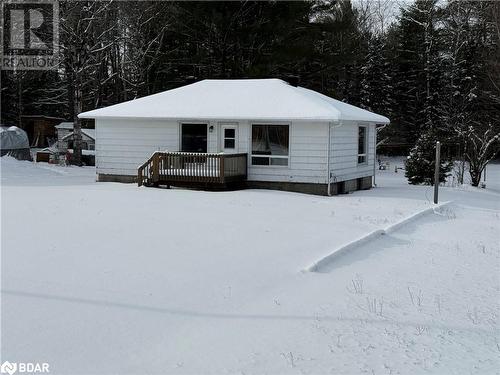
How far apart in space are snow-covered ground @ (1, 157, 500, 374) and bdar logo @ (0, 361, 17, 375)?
0.09m

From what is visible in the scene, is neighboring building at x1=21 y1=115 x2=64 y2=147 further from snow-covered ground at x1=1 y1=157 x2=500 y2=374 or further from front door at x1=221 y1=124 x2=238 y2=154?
snow-covered ground at x1=1 y1=157 x2=500 y2=374

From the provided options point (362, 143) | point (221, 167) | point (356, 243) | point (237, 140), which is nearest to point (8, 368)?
point (356, 243)

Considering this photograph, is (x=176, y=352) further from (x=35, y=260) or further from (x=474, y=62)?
(x=474, y=62)

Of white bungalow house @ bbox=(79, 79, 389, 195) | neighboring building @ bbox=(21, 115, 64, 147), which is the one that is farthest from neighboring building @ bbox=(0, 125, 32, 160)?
neighboring building @ bbox=(21, 115, 64, 147)

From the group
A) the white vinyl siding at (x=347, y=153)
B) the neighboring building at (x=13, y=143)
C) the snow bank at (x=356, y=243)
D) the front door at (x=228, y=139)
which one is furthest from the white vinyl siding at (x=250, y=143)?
the neighboring building at (x=13, y=143)

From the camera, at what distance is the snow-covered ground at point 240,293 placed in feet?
18.1

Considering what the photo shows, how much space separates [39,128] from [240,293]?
155 feet

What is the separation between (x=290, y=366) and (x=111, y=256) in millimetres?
4244

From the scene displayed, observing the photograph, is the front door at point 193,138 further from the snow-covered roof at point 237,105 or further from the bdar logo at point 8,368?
the bdar logo at point 8,368

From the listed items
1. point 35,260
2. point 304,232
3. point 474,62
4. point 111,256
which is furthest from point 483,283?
point 474,62

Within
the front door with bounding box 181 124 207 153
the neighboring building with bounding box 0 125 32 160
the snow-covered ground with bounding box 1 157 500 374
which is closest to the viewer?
the snow-covered ground with bounding box 1 157 500 374

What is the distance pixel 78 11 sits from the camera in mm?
29109

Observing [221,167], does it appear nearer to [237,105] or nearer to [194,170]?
[194,170]

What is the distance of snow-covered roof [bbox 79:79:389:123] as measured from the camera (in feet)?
62.2
